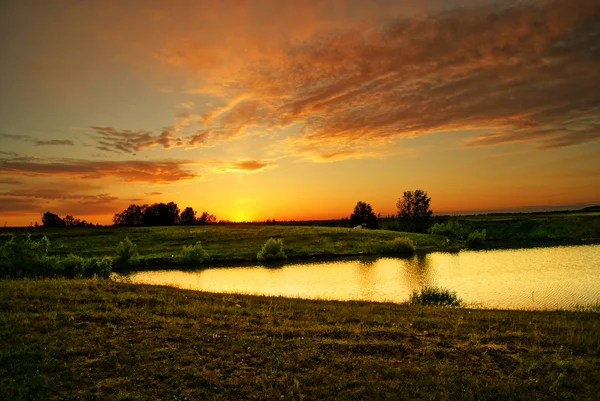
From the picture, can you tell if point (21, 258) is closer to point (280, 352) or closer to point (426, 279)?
point (280, 352)

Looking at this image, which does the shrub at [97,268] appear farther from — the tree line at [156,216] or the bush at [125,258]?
the tree line at [156,216]

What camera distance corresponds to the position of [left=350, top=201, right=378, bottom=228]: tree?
467 feet

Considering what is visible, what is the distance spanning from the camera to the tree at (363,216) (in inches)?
5605

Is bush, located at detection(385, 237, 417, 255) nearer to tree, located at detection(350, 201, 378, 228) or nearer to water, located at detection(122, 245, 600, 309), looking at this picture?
water, located at detection(122, 245, 600, 309)

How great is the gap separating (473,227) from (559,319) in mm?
109963

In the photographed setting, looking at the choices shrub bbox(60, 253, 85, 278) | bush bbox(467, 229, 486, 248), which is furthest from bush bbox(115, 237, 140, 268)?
bush bbox(467, 229, 486, 248)

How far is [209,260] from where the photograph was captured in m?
73.2

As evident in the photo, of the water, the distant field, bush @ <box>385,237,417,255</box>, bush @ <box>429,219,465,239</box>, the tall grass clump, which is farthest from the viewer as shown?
bush @ <box>429,219,465,239</box>

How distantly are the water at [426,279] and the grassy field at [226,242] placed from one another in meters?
13.1

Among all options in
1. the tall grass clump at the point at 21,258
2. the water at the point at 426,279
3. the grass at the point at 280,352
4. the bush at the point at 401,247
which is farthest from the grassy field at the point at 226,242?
the grass at the point at 280,352

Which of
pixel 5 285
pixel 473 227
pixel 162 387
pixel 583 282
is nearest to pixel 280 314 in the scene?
pixel 162 387

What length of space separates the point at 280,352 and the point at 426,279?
33523 mm

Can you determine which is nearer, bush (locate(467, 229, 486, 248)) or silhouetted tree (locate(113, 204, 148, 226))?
bush (locate(467, 229, 486, 248))

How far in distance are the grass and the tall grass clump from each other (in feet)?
92.8
